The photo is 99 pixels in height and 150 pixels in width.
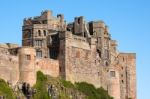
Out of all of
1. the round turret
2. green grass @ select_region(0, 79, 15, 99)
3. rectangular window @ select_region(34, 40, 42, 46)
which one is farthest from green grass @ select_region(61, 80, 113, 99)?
green grass @ select_region(0, 79, 15, 99)

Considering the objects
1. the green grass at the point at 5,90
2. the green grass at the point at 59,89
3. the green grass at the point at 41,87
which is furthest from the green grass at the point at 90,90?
the green grass at the point at 5,90

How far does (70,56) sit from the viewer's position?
401 feet

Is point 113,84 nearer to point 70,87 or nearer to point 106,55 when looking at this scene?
point 106,55

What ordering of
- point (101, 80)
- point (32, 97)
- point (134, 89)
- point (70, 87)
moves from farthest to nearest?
point (134, 89) < point (101, 80) < point (70, 87) < point (32, 97)

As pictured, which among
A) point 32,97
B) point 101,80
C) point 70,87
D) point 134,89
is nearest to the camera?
point 32,97

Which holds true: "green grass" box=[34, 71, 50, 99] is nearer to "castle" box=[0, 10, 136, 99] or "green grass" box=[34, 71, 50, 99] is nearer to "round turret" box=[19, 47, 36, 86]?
"castle" box=[0, 10, 136, 99]

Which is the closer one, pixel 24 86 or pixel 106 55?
pixel 24 86

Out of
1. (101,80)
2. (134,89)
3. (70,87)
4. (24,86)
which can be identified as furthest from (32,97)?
(134,89)

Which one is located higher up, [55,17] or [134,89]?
[55,17]

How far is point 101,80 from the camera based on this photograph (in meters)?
129

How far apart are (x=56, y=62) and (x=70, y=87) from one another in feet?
17.0

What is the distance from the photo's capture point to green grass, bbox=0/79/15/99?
10588 centimetres

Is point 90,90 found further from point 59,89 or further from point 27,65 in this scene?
point 27,65

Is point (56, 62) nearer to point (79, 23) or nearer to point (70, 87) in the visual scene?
point (70, 87)
